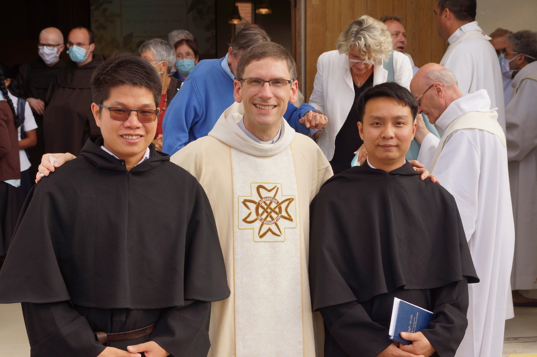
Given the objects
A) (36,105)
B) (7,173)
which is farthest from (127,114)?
(36,105)

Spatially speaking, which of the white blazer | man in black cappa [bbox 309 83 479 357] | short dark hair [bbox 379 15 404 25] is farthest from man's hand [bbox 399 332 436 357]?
short dark hair [bbox 379 15 404 25]

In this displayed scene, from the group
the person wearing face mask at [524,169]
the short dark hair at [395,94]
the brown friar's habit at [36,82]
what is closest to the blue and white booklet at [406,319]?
the short dark hair at [395,94]

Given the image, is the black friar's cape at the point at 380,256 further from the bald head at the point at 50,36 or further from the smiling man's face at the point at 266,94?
the bald head at the point at 50,36

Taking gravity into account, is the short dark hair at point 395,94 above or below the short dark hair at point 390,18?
below

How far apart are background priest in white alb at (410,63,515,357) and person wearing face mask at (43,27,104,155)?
139 inches

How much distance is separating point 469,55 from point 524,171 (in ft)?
3.83

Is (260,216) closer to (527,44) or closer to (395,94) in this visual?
(395,94)

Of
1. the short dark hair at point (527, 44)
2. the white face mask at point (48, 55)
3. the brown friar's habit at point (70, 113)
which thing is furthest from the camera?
the white face mask at point (48, 55)

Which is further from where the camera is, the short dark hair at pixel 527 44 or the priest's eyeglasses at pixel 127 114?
the short dark hair at pixel 527 44

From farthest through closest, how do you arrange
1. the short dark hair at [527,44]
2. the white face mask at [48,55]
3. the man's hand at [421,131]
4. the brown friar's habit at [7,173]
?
the white face mask at [48,55], the short dark hair at [527,44], the brown friar's habit at [7,173], the man's hand at [421,131]

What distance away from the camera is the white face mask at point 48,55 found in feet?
20.9

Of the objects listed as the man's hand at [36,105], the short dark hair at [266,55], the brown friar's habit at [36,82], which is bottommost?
the short dark hair at [266,55]

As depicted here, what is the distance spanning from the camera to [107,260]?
7.34 feet

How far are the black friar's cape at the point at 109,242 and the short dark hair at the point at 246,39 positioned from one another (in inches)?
45.9
